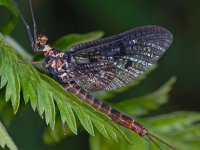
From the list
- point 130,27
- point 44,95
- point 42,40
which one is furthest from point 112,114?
point 130,27

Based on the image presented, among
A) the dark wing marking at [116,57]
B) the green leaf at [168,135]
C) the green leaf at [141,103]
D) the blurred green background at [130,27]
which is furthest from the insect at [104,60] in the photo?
the blurred green background at [130,27]

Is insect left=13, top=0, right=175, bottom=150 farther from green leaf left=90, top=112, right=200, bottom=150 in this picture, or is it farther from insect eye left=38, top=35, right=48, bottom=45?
green leaf left=90, top=112, right=200, bottom=150

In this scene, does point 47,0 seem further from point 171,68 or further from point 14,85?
point 14,85

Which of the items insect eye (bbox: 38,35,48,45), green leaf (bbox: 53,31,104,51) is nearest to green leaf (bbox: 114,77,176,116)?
green leaf (bbox: 53,31,104,51)

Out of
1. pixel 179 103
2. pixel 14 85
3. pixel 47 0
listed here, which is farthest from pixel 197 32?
pixel 14 85

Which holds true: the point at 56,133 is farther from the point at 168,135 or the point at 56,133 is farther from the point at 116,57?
the point at 168,135

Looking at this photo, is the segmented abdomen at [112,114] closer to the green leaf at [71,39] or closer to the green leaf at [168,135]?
the green leaf at [168,135]

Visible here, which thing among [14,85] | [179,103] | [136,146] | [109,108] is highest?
[14,85]

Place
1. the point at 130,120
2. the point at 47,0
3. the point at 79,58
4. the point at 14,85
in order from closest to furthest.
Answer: the point at 14,85 → the point at 130,120 → the point at 79,58 → the point at 47,0
